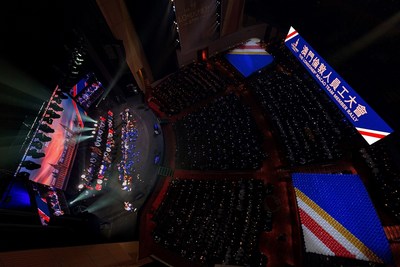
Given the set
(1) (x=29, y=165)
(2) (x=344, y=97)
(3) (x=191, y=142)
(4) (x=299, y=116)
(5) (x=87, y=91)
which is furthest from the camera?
(3) (x=191, y=142)

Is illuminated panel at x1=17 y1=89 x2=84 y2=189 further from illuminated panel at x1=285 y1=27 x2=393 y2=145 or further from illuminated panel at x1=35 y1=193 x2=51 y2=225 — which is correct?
illuminated panel at x1=285 y1=27 x2=393 y2=145

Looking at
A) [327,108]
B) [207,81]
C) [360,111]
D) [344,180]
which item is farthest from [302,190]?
[207,81]

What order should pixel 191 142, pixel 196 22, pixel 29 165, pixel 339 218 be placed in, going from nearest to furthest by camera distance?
pixel 29 165, pixel 339 218, pixel 191 142, pixel 196 22

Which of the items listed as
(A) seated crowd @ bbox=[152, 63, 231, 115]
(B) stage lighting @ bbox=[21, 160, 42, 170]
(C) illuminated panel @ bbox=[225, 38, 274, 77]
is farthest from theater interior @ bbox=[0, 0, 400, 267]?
(C) illuminated panel @ bbox=[225, 38, 274, 77]

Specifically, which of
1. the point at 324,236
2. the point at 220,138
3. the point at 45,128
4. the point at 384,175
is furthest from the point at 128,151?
the point at 384,175

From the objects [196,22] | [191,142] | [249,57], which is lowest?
[191,142]

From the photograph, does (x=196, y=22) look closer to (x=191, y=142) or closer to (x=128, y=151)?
(x=191, y=142)
